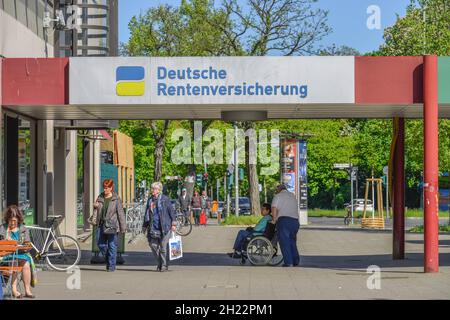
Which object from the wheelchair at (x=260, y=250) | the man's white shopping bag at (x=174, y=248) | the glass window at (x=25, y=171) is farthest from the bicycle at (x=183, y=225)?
the man's white shopping bag at (x=174, y=248)

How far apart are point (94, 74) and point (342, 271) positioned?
5.69 metres

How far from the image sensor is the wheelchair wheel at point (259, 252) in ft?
72.5

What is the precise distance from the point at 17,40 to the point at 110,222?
469 centimetres

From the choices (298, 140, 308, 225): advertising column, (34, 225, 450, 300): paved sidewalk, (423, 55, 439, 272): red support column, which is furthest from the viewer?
(298, 140, 308, 225): advertising column

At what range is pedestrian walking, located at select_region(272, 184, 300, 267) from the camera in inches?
856

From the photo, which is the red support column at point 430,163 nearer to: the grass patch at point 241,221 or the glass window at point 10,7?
the glass window at point 10,7

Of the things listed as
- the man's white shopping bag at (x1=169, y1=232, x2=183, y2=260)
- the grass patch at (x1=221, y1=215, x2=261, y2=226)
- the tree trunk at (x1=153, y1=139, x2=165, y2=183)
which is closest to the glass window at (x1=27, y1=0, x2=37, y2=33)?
the man's white shopping bag at (x1=169, y1=232, x2=183, y2=260)

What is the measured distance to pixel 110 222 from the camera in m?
20.4

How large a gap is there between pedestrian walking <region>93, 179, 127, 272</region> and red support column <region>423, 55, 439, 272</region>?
17.7ft

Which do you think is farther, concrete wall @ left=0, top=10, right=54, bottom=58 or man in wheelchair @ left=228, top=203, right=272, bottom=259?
man in wheelchair @ left=228, top=203, right=272, bottom=259

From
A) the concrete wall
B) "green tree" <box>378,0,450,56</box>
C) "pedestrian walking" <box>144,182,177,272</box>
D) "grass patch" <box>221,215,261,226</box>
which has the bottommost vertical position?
"grass patch" <box>221,215,261,226</box>

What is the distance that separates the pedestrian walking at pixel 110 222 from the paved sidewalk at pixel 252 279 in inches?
14.7

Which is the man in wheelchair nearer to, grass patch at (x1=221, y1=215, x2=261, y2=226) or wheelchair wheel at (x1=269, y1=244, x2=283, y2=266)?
wheelchair wheel at (x1=269, y1=244, x2=283, y2=266)

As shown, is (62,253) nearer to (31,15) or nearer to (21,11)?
(21,11)
